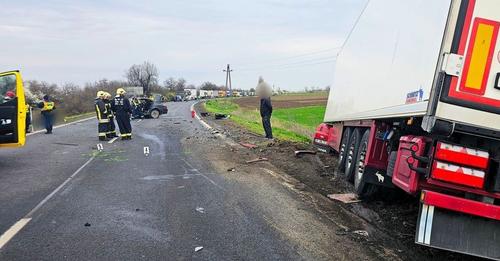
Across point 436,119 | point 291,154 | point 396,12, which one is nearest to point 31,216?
point 436,119

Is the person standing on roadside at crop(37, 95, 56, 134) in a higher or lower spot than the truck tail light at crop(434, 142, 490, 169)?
lower

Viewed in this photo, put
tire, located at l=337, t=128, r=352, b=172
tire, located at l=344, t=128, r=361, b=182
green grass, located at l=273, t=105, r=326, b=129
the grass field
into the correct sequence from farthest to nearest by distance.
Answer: green grass, located at l=273, t=105, r=326, b=129
the grass field
tire, located at l=337, t=128, r=352, b=172
tire, located at l=344, t=128, r=361, b=182

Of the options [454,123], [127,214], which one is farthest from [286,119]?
[454,123]

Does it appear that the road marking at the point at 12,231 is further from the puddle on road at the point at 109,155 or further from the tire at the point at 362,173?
the puddle on road at the point at 109,155

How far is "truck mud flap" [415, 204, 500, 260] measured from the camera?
4023 millimetres

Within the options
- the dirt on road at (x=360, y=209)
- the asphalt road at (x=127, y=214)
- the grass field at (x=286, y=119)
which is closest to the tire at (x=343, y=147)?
the dirt on road at (x=360, y=209)

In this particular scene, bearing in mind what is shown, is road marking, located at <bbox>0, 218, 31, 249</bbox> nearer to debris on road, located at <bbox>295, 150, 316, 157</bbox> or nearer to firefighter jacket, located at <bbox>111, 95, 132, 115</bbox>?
debris on road, located at <bbox>295, 150, 316, 157</bbox>

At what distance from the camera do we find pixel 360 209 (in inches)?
255

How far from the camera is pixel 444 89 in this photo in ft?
12.8

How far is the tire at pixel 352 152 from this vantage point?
8200 millimetres

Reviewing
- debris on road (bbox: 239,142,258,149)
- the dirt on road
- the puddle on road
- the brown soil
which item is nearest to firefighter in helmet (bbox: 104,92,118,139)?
the puddle on road

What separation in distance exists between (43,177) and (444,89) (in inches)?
285

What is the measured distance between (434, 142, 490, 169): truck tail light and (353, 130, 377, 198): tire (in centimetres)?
270

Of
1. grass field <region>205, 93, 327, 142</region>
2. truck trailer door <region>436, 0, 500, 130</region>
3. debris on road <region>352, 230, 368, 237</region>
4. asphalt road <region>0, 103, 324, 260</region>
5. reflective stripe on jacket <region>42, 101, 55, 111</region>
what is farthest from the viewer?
grass field <region>205, 93, 327, 142</region>
